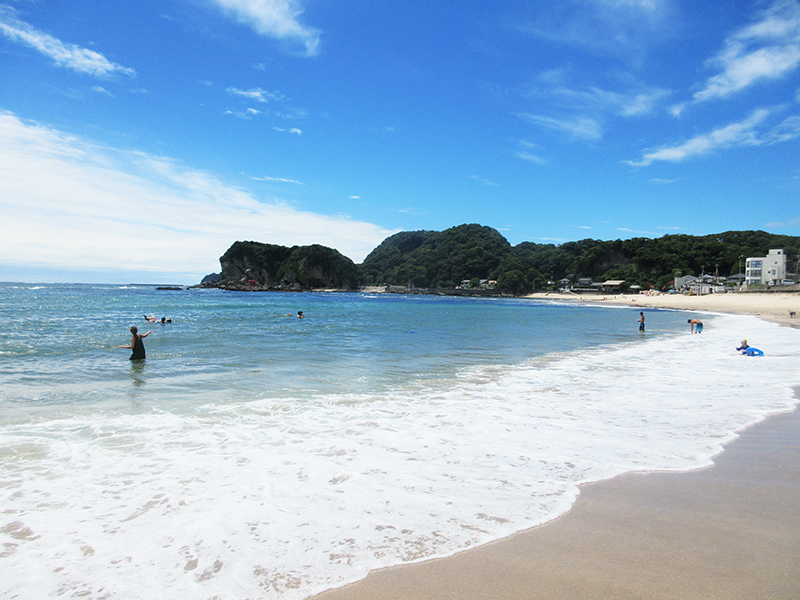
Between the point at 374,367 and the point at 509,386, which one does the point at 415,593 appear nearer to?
the point at 509,386

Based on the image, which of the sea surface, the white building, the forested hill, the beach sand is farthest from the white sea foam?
the forested hill

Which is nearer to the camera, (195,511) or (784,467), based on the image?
(195,511)

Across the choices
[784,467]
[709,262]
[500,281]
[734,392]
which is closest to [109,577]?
[784,467]

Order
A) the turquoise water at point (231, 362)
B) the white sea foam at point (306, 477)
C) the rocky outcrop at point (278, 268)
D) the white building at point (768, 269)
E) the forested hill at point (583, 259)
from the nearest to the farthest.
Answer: the white sea foam at point (306, 477), the turquoise water at point (231, 362), the white building at point (768, 269), the forested hill at point (583, 259), the rocky outcrop at point (278, 268)

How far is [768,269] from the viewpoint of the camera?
76.6 metres

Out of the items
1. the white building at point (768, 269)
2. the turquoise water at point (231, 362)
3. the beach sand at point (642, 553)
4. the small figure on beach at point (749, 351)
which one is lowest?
the turquoise water at point (231, 362)

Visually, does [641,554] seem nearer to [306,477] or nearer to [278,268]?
[306,477]

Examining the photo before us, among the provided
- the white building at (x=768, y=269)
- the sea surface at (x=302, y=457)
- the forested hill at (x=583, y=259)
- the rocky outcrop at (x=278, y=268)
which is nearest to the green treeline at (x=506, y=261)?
Result: the forested hill at (x=583, y=259)

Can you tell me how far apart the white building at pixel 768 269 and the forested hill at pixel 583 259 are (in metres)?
9.80

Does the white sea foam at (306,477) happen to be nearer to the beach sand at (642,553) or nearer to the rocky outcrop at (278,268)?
the beach sand at (642,553)

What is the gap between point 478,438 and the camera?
221 inches

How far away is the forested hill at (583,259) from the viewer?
111 m

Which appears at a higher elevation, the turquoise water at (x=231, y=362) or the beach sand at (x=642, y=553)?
the beach sand at (x=642, y=553)

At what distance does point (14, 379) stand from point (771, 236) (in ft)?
507
